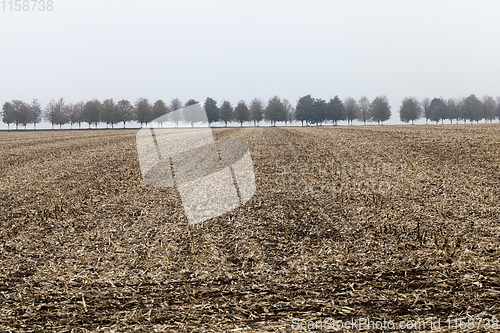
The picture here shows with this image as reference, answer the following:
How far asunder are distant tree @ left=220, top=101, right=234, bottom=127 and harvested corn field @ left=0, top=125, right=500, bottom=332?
325ft

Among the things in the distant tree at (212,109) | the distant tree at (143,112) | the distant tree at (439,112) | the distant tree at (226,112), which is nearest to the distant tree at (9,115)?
the distant tree at (143,112)

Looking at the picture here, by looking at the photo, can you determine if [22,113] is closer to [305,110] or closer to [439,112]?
[305,110]

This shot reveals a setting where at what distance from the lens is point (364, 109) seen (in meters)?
126

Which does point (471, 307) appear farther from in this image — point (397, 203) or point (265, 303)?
point (397, 203)

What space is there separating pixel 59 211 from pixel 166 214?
148 inches

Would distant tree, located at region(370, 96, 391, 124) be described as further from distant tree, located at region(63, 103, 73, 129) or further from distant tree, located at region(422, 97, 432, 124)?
distant tree, located at region(63, 103, 73, 129)

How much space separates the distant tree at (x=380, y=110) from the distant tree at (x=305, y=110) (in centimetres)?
2014

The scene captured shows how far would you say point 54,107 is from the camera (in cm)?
10944

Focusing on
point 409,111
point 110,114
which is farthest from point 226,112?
point 409,111

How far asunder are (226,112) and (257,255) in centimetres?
10722
